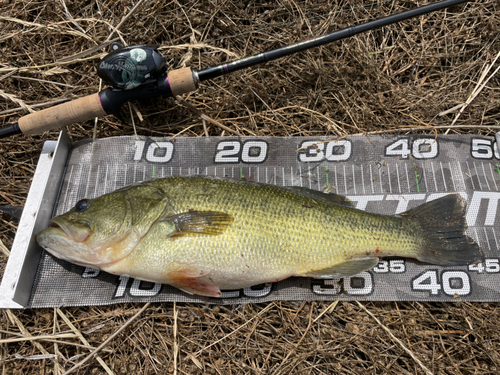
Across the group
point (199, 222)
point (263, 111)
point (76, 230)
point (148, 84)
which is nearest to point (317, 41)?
point (263, 111)

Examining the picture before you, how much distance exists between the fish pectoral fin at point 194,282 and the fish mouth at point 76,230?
673 mm

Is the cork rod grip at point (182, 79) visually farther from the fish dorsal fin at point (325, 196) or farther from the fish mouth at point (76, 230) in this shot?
the fish mouth at point (76, 230)

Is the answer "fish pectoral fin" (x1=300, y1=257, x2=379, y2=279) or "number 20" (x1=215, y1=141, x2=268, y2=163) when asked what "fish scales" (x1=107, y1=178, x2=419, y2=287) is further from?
"number 20" (x1=215, y1=141, x2=268, y2=163)

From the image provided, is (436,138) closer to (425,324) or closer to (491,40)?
(491,40)

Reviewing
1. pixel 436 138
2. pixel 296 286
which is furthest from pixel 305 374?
pixel 436 138

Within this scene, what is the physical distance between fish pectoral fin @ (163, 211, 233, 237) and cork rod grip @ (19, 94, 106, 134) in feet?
4.17

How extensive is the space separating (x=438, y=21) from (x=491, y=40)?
0.58 metres

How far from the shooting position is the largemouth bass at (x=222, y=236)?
2131 mm

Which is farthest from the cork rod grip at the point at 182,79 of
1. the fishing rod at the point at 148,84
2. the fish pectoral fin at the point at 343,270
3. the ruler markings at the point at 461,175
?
the ruler markings at the point at 461,175

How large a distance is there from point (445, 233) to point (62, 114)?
11.1ft

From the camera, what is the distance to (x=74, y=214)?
2.22 meters

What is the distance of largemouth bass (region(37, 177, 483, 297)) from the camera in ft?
6.99

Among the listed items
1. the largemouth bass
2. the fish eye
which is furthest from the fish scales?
the fish eye

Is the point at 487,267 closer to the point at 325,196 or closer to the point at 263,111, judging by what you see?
the point at 325,196
